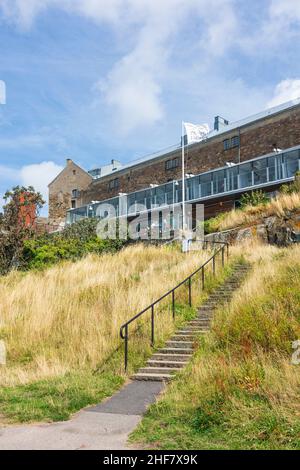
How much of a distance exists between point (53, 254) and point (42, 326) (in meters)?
11.9

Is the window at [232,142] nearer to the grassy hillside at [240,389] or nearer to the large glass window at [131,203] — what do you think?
the large glass window at [131,203]

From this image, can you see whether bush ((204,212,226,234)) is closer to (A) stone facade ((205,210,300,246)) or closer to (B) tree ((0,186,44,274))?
(A) stone facade ((205,210,300,246))

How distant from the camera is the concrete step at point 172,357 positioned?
891 centimetres

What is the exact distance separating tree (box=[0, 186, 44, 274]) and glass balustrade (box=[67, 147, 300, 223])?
42.4 feet

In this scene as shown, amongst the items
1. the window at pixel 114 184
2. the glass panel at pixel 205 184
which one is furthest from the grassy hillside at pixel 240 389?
the window at pixel 114 184

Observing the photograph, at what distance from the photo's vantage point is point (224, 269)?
1535 centimetres

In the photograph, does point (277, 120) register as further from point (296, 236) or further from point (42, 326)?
point (42, 326)

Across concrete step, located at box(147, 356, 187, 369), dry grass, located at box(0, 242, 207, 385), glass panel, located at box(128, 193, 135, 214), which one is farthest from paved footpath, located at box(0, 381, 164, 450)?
glass panel, located at box(128, 193, 135, 214)

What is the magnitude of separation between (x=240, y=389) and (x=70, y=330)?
211 inches

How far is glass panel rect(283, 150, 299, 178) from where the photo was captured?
28.3 metres

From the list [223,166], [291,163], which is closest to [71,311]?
[291,163]

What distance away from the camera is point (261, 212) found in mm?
22391

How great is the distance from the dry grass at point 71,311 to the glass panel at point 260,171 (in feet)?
47.1
